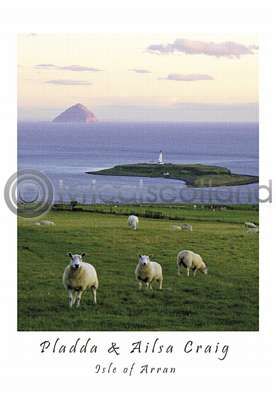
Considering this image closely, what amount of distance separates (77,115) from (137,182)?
38.9 inches

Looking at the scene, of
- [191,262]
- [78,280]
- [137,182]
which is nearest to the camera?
[78,280]

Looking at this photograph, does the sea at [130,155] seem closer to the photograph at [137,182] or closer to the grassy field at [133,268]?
the photograph at [137,182]

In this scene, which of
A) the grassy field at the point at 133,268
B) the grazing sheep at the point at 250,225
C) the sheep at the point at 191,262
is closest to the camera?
the grassy field at the point at 133,268

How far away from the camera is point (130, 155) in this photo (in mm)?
11742

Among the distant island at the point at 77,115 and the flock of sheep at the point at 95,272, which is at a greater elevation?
the distant island at the point at 77,115

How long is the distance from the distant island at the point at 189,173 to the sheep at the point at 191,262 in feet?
2.60

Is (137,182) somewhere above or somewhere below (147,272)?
above

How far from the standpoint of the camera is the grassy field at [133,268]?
11383 millimetres

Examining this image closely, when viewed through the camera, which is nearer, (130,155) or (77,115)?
(77,115)

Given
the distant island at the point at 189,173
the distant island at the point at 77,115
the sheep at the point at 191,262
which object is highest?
the distant island at the point at 77,115
